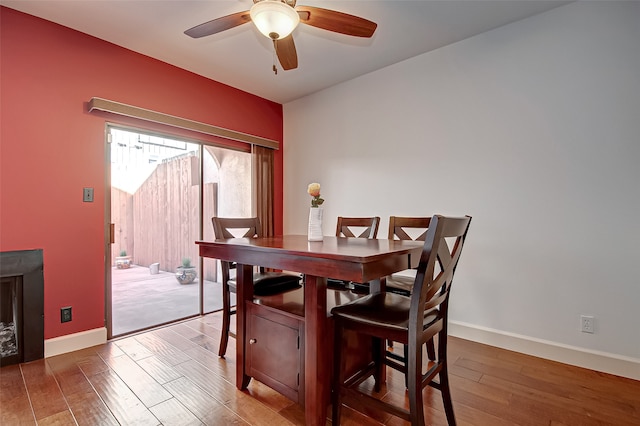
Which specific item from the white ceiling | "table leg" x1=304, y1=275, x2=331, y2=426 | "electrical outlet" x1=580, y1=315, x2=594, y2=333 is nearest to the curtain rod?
the white ceiling

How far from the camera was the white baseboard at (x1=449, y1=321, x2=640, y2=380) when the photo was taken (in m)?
2.06

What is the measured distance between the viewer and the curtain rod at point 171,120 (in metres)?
2.60

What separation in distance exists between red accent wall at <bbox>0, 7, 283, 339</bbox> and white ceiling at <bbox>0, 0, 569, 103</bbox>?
0.72 ft

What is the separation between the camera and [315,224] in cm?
185

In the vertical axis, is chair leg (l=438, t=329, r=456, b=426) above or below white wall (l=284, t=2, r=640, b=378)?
below

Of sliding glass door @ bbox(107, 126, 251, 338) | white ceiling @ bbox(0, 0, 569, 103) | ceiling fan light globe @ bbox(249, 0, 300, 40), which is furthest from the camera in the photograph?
sliding glass door @ bbox(107, 126, 251, 338)

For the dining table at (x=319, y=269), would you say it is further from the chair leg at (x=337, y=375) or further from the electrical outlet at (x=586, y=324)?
the electrical outlet at (x=586, y=324)

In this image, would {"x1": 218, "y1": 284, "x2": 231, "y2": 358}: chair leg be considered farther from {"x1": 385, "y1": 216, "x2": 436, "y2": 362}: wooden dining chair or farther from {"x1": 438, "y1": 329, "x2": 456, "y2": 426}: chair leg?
{"x1": 438, "y1": 329, "x2": 456, "y2": 426}: chair leg

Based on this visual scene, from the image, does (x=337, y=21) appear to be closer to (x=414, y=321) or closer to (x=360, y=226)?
(x=360, y=226)

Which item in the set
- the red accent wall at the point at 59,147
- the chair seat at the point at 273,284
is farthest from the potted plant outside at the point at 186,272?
the chair seat at the point at 273,284

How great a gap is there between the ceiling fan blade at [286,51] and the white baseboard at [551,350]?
266 cm

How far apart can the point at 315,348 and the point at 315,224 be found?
2.35ft

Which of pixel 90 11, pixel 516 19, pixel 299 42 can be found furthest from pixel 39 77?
pixel 516 19

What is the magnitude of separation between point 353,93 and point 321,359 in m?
3.04
